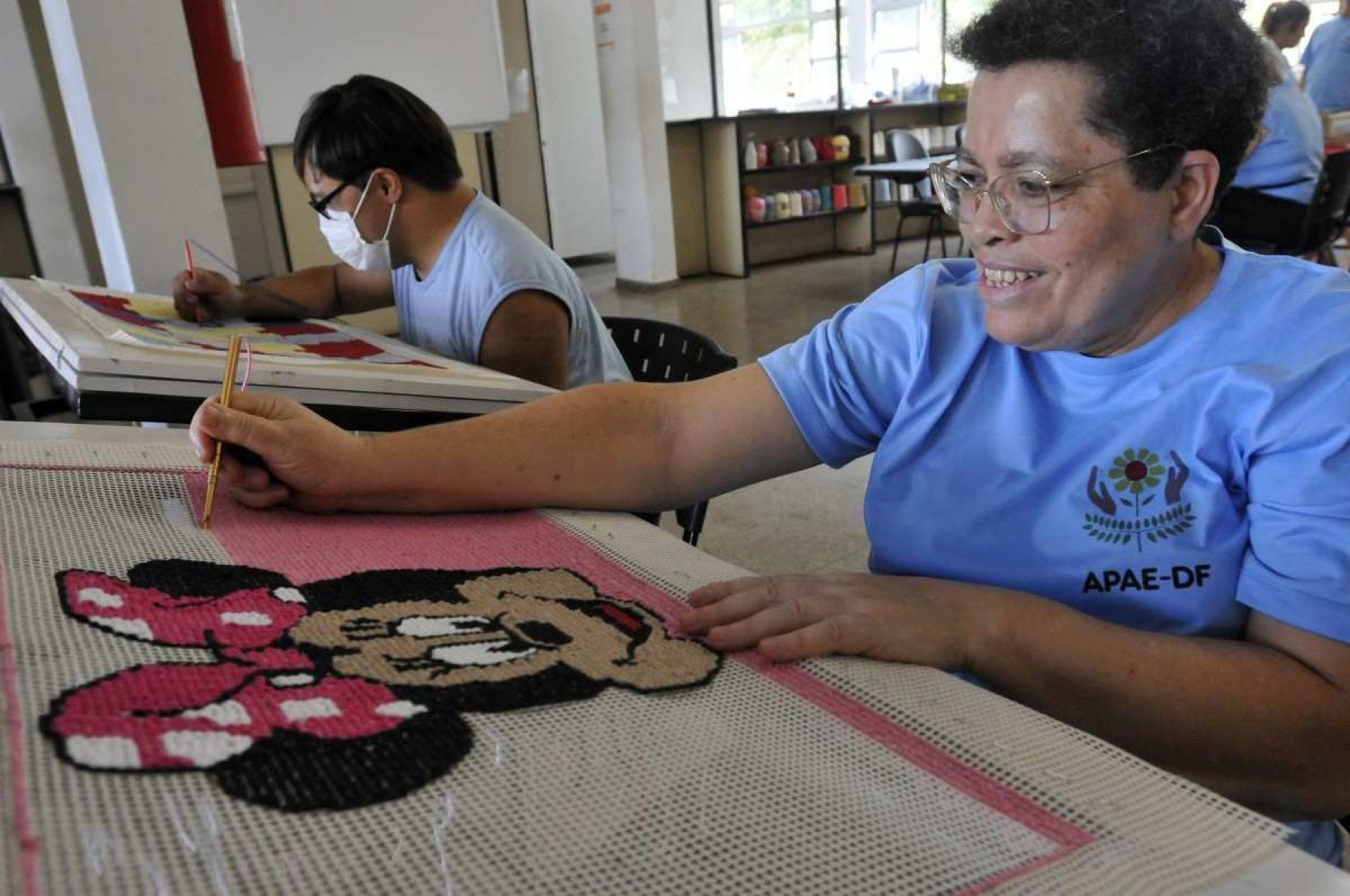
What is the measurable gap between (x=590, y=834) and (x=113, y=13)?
2.43 meters

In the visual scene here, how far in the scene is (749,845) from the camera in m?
0.43

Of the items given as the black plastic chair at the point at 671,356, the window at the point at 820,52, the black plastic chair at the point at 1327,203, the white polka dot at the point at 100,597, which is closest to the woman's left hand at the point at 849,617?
the white polka dot at the point at 100,597

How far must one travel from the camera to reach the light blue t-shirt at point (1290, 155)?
3.44m

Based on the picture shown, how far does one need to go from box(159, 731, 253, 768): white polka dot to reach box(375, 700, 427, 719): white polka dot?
7 cm

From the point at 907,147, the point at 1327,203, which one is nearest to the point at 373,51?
the point at 1327,203

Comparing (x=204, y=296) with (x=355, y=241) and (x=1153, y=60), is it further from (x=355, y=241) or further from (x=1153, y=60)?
(x=1153, y=60)

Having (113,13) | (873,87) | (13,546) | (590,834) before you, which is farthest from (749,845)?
(873,87)

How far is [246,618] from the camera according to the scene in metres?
0.62

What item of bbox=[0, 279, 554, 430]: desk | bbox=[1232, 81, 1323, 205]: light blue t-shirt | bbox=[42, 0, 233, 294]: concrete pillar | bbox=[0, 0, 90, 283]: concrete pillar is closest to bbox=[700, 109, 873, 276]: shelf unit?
bbox=[1232, 81, 1323, 205]: light blue t-shirt

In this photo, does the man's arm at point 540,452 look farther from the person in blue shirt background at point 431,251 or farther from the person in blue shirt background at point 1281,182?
the person in blue shirt background at point 1281,182

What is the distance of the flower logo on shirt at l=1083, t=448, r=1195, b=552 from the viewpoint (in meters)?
0.81

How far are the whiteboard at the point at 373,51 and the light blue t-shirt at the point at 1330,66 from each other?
4897 mm

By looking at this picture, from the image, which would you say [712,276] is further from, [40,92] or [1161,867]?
[1161,867]

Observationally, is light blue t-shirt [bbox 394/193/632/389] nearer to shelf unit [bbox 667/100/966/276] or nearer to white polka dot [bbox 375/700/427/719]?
white polka dot [bbox 375/700/427/719]
